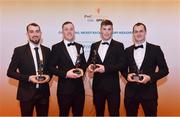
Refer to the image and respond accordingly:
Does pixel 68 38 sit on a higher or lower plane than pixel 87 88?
higher

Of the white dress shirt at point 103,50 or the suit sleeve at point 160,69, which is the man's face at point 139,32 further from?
the white dress shirt at point 103,50

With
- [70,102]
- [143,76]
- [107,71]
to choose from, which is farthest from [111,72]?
[70,102]

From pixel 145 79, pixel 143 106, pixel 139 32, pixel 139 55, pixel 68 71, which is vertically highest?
pixel 139 32

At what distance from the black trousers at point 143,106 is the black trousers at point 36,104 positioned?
1.08m

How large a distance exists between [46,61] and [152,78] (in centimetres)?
140

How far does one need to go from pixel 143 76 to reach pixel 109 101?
0.57 meters

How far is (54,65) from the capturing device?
4398 mm

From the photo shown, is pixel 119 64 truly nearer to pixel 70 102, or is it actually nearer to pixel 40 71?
pixel 70 102

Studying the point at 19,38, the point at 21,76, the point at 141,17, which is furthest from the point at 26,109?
the point at 141,17

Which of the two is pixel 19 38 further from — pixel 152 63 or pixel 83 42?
pixel 152 63

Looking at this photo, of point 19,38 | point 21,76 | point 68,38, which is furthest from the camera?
point 19,38

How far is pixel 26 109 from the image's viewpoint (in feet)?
14.0

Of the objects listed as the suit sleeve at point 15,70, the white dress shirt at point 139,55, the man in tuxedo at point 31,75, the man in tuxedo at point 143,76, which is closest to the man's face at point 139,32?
the man in tuxedo at point 143,76

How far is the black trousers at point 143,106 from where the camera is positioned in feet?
14.0
